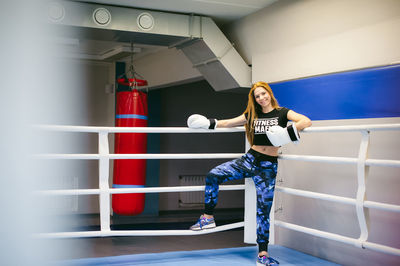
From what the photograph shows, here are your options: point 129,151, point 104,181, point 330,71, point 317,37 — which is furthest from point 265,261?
point 129,151

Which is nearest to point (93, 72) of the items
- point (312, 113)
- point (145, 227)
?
point (145, 227)

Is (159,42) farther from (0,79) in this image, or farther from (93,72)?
(0,79)

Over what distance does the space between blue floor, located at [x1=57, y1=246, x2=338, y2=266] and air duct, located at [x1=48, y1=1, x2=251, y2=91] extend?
2.01 meters

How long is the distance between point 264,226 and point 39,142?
2336 millimetres

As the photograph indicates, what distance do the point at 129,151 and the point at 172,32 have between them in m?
1.65

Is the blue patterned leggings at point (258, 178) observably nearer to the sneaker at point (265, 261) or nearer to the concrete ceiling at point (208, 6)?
the sneaker at point (265, 261)

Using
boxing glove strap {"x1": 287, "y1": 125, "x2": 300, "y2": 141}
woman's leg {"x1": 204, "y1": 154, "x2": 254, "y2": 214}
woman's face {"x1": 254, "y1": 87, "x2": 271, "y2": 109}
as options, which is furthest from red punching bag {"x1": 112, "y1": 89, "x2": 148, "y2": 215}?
boxing glove strap {"x1": 287, "y1": 125, "x2": 300, "y2": 141}

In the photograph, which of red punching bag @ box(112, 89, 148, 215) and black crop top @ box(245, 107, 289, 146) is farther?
red punching bag @ box(112, 89, 148, 215)

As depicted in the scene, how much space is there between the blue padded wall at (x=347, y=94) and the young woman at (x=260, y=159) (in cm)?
68

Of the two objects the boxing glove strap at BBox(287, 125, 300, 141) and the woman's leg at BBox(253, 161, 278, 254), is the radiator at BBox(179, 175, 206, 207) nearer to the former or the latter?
the woman's leg at BBox(253, 161, 278, 254)

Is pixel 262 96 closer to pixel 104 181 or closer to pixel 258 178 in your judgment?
pixel 258 178

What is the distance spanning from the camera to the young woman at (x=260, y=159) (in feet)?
9.02

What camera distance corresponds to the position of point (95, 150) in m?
7.87

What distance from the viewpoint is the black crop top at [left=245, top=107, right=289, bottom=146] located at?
2760mm
